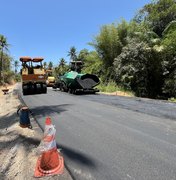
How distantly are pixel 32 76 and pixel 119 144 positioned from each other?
731 inches

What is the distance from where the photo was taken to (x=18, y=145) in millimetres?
7785

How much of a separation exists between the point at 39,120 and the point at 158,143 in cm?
563

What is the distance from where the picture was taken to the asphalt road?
5.23 meters

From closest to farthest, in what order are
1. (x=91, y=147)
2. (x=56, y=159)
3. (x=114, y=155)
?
(x=56, y=159)
(x=114, y=155)
(x=91, y=147)

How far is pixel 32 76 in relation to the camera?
24469mm

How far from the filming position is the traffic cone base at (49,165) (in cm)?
540

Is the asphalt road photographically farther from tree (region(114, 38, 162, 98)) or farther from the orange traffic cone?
tree (region(114, 38, 162, 98))

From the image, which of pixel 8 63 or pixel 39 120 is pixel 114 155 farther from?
pixel 8 63

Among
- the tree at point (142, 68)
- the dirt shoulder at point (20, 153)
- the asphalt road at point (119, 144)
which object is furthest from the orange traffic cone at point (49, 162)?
the tree at point (142, 68)

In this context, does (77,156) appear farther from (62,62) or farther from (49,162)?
(62,62)

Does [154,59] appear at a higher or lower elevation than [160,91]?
higher

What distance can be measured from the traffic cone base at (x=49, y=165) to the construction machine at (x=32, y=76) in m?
19.4

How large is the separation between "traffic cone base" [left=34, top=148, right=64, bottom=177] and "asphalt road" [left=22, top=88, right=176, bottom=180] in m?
0.28

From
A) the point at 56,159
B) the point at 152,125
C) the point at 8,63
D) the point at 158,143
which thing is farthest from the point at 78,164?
the point at 8,63
